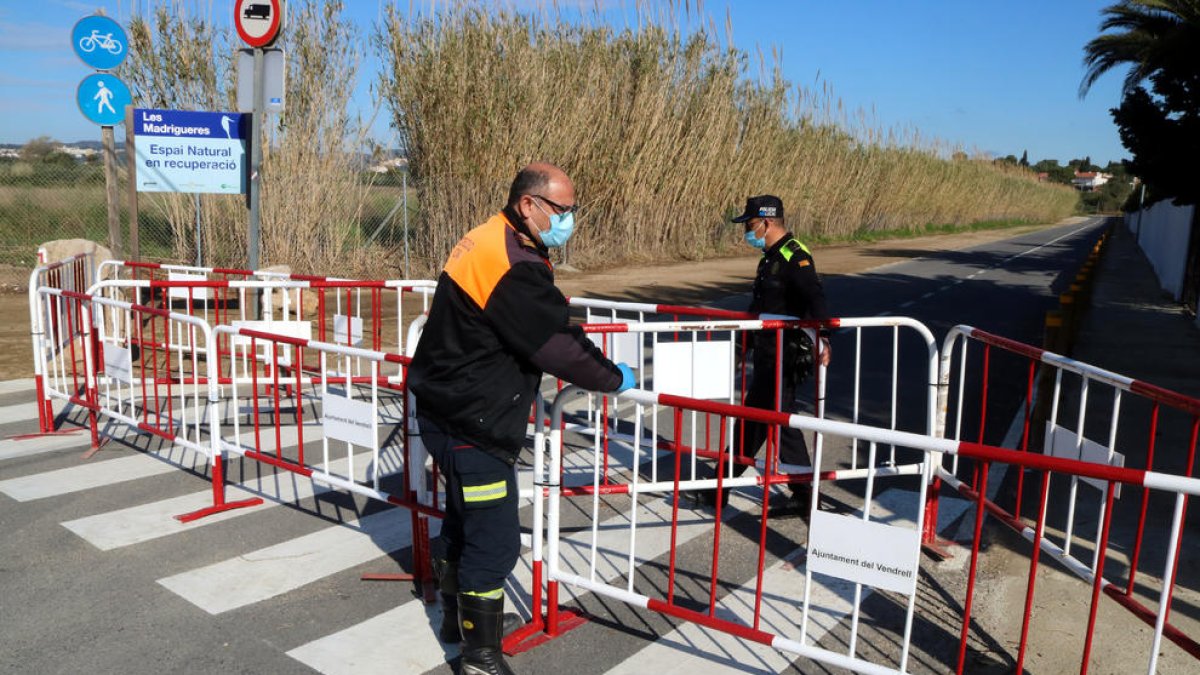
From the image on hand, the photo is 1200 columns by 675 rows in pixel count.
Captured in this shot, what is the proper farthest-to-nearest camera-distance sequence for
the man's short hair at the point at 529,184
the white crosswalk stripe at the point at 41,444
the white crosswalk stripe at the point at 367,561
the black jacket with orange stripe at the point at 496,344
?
the white crosswalk stripe at the point at 41,444 < the white crosswalk stripe at the point at 367,561 < the man's short hair at the point at 529,184 < the black jacket with orange stripe at the point at 496,344

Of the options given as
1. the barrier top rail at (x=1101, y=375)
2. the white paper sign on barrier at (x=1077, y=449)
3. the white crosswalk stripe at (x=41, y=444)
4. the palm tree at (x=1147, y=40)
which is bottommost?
the white crosswalk stripe at (x=41, y=444)

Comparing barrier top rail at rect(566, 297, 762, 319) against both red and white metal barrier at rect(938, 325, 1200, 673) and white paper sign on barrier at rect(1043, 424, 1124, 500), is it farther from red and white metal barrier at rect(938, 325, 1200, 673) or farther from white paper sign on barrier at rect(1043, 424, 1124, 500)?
white paper sign on barrier at rect(1043, 424, 1124, 500)

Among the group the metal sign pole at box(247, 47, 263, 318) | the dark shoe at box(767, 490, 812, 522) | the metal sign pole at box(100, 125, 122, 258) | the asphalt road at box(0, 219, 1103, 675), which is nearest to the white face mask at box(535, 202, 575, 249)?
the asphalt road at box(0, 219, 1103, 675)

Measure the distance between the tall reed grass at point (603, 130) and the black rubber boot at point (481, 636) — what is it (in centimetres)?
1554

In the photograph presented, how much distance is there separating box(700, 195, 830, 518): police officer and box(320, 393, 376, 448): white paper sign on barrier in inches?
87.8

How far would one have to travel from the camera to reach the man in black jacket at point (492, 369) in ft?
11.3

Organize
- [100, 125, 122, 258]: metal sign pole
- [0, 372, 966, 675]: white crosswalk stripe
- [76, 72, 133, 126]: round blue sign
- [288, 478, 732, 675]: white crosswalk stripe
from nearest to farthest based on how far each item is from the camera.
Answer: [288, 478, 732, 675]: white crosswalk stripe
[0, 372, 966, 675]: white crosswalk stripe
[76, 72, 133, 126]: round blue sign
[100, 125, 122, 258]: metal sign pole

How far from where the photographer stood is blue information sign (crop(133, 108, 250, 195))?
11164 millimetres

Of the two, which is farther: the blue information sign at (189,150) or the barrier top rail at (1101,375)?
the blue information sign at (189,150)

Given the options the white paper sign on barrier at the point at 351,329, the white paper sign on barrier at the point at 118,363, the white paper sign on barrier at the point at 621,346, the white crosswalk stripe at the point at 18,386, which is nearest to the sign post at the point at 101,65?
the white crosswalk stripe at the point at 18,386

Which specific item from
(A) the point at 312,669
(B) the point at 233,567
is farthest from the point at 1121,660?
(B) the point at 233,567

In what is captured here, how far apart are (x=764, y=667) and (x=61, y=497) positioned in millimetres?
4529

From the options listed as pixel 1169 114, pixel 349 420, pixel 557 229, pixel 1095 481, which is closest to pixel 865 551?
pixel 1095 481

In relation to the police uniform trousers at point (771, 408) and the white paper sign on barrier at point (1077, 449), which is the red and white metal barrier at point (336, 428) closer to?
the police uniform trousers at point (771, 408)
